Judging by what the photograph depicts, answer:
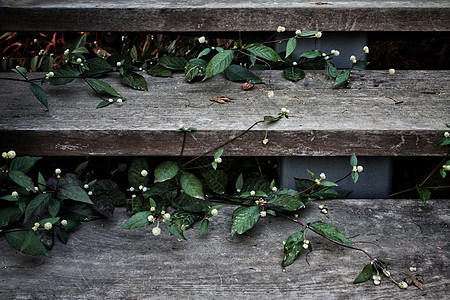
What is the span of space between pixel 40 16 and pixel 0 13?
13cm

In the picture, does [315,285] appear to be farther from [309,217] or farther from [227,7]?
[227,7]

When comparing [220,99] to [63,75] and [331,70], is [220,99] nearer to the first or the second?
[331,70]

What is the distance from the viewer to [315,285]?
0.87 metres

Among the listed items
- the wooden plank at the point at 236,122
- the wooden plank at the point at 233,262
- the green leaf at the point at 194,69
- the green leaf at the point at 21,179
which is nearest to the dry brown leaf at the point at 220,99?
the wooden plank at the point at 236,122

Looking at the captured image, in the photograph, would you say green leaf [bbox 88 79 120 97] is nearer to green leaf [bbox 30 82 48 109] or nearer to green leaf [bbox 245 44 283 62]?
green leaf [bbox 30 82 48 109]

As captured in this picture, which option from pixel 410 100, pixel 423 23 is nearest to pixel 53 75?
pixel 410 100

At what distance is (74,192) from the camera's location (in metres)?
0.98

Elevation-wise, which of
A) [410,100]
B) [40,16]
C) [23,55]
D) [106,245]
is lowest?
[106,245]

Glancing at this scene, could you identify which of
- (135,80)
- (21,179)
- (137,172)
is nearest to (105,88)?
(135,80)

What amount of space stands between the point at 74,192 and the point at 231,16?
80cm

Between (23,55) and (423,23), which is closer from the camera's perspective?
(423,23)

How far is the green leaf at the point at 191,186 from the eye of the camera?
999 mm

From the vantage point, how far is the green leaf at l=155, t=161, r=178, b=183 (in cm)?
101

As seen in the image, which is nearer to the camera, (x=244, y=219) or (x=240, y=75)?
(x=244, y=219)
